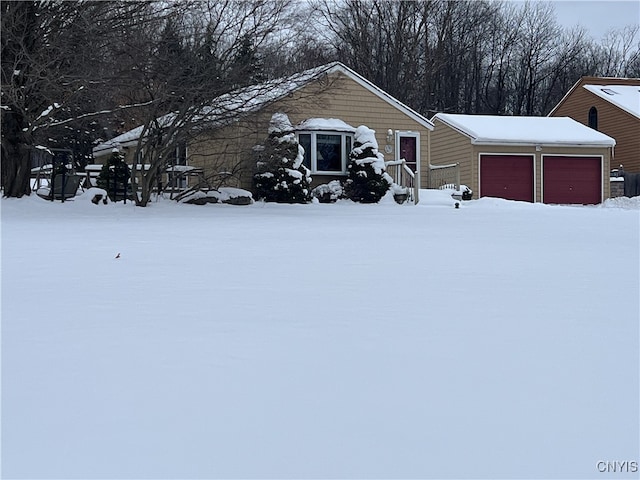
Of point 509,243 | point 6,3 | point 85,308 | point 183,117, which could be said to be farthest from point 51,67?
point 85,308

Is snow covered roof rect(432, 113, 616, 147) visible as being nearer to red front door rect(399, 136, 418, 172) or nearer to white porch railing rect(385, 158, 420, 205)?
red front door rect(399, 136, 418, 172)

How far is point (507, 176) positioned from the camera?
990 inches

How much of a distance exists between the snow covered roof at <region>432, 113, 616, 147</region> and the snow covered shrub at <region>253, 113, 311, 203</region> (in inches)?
327

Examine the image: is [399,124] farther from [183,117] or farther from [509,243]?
[509,243]

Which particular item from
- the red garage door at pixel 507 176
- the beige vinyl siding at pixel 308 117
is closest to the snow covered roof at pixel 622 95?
the red garage door at pixel 507 176

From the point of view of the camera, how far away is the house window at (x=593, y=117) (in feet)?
102

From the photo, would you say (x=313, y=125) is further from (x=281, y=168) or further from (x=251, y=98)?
(x=251, y=98)

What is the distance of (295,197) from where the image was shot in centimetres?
1839

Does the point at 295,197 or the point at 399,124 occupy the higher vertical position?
the point at 399,124

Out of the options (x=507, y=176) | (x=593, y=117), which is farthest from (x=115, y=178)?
(x=593, y=117)

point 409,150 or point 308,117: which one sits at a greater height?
point 308,117

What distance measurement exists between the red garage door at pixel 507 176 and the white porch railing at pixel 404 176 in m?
4.99

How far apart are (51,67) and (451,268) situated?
10.1 meters

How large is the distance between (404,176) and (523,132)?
7130 millimetres
